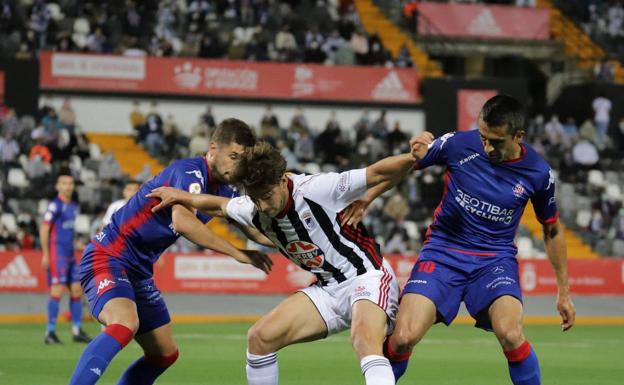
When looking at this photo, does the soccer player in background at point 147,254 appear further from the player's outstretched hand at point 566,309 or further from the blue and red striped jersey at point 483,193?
the player's outstretched hand at point 566,309

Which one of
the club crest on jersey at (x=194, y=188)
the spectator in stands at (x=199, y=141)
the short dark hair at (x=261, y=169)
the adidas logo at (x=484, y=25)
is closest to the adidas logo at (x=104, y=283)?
the club crest on jersey at (x=194, y=188)

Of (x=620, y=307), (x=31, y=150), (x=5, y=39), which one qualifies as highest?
(x=5, y=39)

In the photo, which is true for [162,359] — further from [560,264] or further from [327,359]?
[327,359]

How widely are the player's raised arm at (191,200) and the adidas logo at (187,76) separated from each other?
2270cm

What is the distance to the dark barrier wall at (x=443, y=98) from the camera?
32.1 meters

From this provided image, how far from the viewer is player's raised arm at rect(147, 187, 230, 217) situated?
8.22 meters

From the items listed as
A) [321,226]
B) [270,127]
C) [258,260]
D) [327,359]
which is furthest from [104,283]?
[270,127]

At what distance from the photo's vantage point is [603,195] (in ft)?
99.0

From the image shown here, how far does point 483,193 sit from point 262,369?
2.07 meters

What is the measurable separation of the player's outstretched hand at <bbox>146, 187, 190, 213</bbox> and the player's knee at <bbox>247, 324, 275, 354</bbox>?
1.03 m

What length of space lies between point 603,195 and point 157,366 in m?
22.9

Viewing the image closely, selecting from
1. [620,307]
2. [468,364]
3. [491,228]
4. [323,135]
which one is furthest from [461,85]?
[491,228]

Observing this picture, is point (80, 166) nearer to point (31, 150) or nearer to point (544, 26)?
point (31, 150)

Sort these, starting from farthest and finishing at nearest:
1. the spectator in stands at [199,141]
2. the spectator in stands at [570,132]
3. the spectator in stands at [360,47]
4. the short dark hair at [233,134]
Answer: the spectator in stands at [360,47]
the spectator in stands at [570,132]
the spectator in stands at [199,141]
the short dark hair at [233,134]
